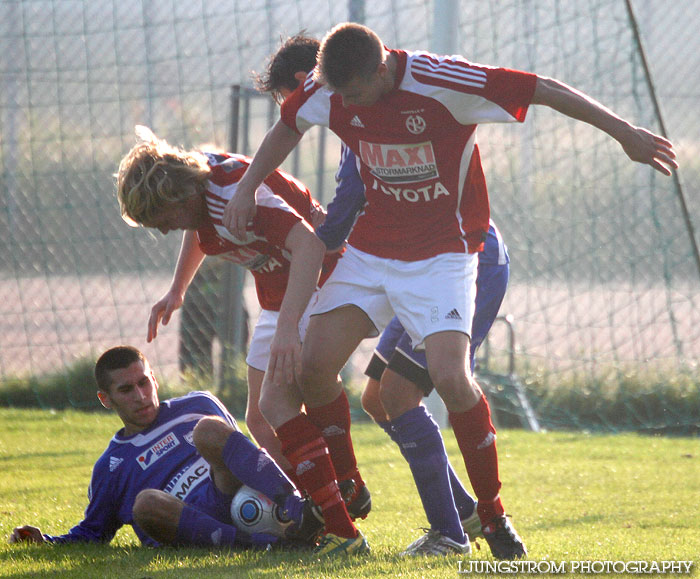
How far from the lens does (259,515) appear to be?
336cm

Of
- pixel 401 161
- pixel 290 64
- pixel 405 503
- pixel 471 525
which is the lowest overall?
pixel 405 503

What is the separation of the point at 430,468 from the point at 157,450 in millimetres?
1003

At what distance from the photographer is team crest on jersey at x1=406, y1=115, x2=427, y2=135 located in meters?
3.14

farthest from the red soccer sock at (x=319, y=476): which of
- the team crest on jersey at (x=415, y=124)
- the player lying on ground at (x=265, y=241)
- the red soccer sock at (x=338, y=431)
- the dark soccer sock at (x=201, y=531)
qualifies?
the team crest on jersey at (x=415, y=124)

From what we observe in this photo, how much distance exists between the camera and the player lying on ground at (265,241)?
10.3 ft

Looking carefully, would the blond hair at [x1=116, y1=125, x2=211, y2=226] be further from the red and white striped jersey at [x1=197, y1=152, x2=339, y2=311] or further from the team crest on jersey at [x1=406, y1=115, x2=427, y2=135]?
the team crest on jersey at [x1=406, y1=115, x2=427, y2=135]

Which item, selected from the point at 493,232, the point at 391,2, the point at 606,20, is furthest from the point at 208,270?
the point at 493,232

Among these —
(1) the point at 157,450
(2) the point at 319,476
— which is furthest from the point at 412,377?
(1) the point at 157,450

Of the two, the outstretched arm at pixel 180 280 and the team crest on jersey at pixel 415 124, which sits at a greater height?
the team crest on jersey at pixel 415 124

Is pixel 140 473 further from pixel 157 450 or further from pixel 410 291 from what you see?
pixel 410 291

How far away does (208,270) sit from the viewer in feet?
26.8

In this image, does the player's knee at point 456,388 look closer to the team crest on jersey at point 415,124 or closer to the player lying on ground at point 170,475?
the player lying on ground at point 170,475

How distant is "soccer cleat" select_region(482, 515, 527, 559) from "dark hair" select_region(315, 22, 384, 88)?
144 cm

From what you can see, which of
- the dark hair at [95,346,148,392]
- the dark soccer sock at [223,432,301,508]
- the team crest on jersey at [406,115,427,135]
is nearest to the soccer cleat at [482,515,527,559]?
the dark soccer sock at [223,432,301,508]
